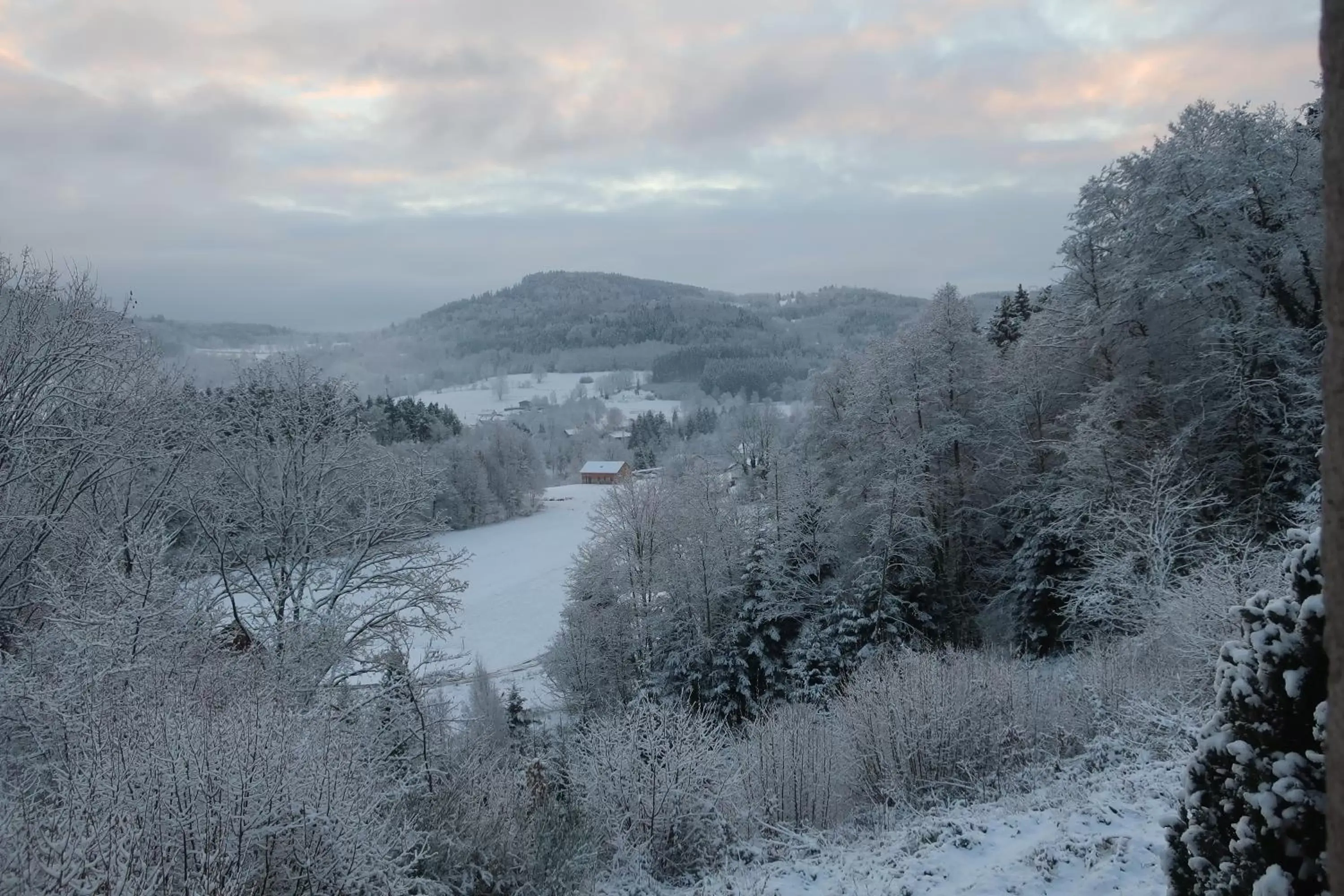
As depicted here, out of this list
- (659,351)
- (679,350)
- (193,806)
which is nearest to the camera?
(193,806)

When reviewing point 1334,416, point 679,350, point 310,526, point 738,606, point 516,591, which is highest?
point 679,350

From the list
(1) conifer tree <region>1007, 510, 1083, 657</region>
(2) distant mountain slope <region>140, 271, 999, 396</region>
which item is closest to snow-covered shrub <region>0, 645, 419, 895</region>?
(1) conifer tree <region>1007, 510, 1083, 657</region>

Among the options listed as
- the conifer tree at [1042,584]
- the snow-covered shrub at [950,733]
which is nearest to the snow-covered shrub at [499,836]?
the snow-covered shrub at [950,733]

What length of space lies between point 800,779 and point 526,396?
144 metres

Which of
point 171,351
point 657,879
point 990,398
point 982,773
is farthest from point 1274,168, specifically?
point 171,351

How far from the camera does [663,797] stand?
32.9ft

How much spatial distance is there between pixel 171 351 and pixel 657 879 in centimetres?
1729

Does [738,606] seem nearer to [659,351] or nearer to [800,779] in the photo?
[800,779]

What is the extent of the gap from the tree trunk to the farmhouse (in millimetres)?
79927

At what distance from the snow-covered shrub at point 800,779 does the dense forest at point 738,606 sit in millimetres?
62

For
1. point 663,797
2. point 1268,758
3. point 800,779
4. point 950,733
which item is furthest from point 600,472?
point 1268,758

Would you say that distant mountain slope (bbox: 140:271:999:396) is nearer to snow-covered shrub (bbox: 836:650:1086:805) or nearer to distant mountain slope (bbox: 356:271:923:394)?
distant mountain slope (bbox: 356:271:923:394)

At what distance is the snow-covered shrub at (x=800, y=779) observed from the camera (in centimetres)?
1095

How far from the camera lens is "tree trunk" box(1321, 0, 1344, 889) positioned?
1.84 m
